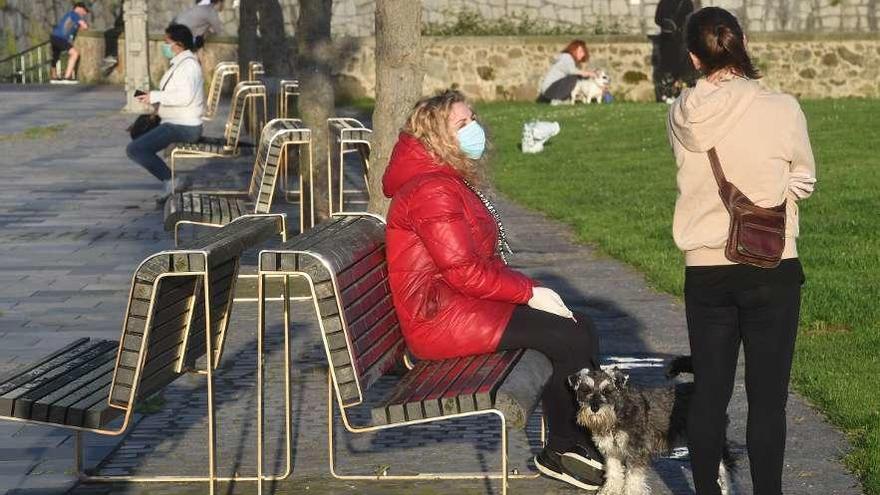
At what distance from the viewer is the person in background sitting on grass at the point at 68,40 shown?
34.3m

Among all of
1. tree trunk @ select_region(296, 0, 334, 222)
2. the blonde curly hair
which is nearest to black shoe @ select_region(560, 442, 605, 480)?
the blonde curly hair

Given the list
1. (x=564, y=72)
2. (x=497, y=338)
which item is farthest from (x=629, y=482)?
(x=564, y=72)

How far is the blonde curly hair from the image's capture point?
22.1 feet

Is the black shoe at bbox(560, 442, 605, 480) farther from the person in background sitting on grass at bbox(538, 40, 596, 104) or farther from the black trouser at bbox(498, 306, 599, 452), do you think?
the person in background sitting on grass at bbox(538, 40, 596, 104)

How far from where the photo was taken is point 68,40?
3481 cm

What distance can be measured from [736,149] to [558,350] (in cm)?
131

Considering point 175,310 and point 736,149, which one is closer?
point 736,149

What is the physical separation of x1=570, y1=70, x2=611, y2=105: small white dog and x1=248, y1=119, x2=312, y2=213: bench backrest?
17938 mm

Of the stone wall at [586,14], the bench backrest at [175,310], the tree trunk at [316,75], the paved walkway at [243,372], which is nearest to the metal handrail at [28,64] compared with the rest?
the stone wall at [586,14]

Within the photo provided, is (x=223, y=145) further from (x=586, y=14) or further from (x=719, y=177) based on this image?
(x=586, y=14)

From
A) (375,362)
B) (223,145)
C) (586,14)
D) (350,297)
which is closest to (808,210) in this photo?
(223,145)

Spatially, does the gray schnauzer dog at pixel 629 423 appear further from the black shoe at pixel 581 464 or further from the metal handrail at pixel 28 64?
the metal handrail at pixel 28 64

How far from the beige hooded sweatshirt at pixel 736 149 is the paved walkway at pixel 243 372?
4.06ft

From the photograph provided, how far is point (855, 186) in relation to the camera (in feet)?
55.1
